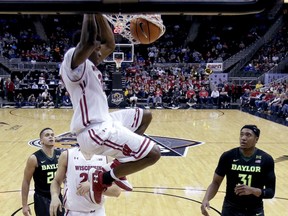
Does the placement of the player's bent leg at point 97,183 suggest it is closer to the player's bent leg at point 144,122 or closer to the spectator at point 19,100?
the player's bent leg at point 144,122

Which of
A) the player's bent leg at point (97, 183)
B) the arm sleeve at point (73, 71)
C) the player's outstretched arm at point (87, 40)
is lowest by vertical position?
the player's bent leg at point (97, 183)

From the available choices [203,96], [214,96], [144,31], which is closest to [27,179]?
[144,31]

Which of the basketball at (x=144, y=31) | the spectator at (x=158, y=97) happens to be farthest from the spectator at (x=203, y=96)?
the basketball at (x=144, y=31)

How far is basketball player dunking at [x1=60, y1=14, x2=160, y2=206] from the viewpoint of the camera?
2.80 meters

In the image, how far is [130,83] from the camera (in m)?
24.1

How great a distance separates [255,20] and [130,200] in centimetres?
2896

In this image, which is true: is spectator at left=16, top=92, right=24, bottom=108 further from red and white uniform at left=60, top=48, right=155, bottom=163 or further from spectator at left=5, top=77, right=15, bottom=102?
red and white uniform at left=60, top=48, right=155, bottom=163

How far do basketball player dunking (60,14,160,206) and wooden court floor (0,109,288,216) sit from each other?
386 centimetres

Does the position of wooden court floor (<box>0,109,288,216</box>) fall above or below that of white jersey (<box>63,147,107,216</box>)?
below

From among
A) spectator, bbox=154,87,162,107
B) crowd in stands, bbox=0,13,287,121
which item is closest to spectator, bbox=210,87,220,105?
crowd in stands, bbox=0,13,287,121

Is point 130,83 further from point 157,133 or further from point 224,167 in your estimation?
point 224,167

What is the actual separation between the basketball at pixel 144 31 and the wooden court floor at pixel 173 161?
4.21m

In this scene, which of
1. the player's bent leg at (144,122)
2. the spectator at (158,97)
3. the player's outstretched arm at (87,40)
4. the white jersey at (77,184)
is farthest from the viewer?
the spectator at (158,97)

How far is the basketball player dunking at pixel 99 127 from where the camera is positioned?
110 inches
